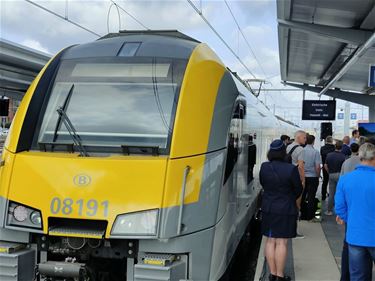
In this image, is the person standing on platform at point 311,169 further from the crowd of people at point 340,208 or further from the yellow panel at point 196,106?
the yellow panel at point 196,106

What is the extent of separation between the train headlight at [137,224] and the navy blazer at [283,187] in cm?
184

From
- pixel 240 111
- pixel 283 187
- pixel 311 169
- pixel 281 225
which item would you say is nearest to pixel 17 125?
pixel 240 111

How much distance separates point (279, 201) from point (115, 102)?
212cm

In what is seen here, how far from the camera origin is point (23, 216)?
4102mm

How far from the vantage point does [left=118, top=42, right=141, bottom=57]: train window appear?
488 cm

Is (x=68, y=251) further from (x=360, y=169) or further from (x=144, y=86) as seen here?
(x=360, y=169)

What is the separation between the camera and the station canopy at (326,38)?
10383mm

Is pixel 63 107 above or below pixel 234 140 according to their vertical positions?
above

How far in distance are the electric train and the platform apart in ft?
4.74

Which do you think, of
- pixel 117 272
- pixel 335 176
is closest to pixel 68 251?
pixel 117 272

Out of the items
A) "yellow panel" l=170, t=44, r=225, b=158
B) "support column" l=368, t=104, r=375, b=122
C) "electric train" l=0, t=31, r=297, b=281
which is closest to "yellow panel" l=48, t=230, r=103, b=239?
"electric train" l=0, t=31, r=297, b=281

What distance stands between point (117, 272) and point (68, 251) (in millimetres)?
520

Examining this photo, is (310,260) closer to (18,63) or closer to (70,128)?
(70,128)

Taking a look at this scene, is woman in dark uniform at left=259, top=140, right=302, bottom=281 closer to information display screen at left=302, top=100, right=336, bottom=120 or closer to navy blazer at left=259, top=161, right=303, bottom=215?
navy blazer at left=259, top=161, right=303, bottom=215
